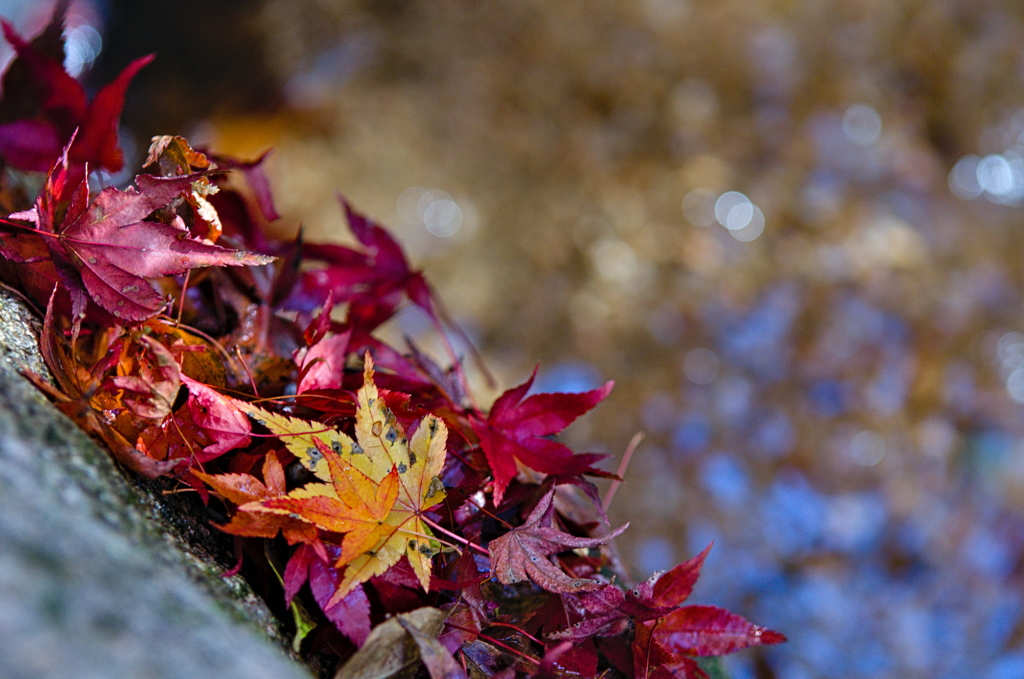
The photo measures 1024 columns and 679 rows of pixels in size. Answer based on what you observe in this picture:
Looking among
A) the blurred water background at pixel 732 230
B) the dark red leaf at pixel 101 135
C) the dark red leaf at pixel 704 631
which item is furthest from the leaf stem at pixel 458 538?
the blurred water background at pixel 732 230

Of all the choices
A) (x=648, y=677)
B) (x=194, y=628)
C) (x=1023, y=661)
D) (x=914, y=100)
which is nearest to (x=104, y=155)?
(x=194, y=628)

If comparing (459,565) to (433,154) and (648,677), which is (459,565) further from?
(433,154)

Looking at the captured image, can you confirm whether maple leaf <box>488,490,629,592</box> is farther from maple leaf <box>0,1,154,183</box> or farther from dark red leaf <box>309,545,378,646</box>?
maple leaf <box>0,1,154,183</box>

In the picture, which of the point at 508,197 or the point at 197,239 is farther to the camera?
the point at 508,197

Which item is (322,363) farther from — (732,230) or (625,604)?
(732,230)

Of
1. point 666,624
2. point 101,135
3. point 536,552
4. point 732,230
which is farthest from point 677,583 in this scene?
point 732,230

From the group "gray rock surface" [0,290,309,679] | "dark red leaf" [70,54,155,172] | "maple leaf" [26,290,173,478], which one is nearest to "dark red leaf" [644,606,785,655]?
"gray rock surface" [0,290,309,679]
